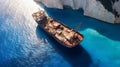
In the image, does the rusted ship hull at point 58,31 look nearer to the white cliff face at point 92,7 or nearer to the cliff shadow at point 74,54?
the cliff shadow at point 74,54

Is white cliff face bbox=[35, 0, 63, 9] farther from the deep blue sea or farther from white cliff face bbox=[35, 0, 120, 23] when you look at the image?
the deep blue sea

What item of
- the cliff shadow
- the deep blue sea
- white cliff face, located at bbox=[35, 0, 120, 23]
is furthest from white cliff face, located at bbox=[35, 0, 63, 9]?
the cliff shadow

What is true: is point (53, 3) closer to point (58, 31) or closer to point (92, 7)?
point (92, 7)

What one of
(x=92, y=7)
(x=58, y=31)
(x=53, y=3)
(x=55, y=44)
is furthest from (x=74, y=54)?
(x=53, y=3)

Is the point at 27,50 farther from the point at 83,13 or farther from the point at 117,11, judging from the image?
the point at 117,11

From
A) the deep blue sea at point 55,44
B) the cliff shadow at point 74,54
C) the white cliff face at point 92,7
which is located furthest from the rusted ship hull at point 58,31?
the white cliff face at point 92,7

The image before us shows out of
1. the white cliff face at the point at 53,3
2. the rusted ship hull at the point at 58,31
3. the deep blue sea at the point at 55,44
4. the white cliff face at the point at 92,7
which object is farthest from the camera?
the white cliff face at the point at 53,3

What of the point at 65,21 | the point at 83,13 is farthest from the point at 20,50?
the point at 83,13
